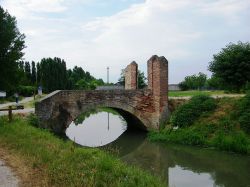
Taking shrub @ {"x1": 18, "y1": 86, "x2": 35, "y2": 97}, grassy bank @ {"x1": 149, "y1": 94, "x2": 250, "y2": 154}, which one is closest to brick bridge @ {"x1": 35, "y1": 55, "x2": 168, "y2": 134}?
grassy bank @ {"x1": 149, "y1": 94, "x2": 250, "y2": 154}

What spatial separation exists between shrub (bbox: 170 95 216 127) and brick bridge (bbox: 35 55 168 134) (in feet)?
6.04

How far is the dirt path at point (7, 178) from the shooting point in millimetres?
7199

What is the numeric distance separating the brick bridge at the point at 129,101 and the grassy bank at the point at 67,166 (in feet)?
25.0

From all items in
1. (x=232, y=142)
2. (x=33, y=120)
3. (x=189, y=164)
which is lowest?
(x=189, y=164)

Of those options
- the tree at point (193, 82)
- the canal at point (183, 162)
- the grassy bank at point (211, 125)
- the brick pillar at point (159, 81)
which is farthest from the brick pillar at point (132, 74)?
the tree at point (193, 82)

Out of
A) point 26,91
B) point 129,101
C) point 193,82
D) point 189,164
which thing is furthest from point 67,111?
point 193,82

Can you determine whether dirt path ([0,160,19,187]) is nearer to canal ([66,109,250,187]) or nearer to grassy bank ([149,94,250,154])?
canal ([66,109,250,187])

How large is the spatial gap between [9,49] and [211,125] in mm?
9949

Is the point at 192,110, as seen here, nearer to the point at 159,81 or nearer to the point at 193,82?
the point at 159,81

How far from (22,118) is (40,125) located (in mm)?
1159

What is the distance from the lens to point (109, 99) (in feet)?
67.1

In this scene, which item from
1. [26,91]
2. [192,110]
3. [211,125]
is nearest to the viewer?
[211,125]

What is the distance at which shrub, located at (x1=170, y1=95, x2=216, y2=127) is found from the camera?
18922 mm

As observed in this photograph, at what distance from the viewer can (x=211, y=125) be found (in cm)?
1767
